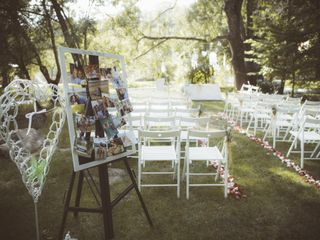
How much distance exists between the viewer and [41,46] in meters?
15.4

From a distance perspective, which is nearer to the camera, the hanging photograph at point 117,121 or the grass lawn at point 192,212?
the hanging photograph at point 117,121

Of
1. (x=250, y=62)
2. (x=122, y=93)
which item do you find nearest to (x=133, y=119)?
(x=122, y=93)

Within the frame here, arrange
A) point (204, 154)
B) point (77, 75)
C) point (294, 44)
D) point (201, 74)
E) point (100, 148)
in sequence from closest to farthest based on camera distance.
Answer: point (77, 75) < point (100, 148) < point (204, 154) < point (294, 44) < point (201, 74)

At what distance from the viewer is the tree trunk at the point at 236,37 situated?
42.3 ft

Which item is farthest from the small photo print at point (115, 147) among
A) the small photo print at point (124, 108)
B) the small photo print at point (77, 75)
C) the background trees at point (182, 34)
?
the background trees at point (182, 34)

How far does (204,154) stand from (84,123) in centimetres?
208

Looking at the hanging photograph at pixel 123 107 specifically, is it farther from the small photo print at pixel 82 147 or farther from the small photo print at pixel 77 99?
the small photo print at pixel 82 147

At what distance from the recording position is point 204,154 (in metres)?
4.03

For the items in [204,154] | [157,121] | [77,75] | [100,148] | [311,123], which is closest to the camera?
[77,75]

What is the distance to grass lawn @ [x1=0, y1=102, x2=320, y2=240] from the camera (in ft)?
10.4

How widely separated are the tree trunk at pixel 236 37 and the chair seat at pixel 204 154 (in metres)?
10.5

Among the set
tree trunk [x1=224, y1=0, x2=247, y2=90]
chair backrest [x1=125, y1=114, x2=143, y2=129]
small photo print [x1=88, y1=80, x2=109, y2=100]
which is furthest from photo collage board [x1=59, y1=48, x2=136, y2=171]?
tree trunk [x1=224, y1=0, x2=247, y2=90]

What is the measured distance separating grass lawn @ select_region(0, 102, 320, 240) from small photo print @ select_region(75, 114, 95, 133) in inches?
53.8

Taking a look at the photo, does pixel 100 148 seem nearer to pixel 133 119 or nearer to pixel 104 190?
pixel 104 190
